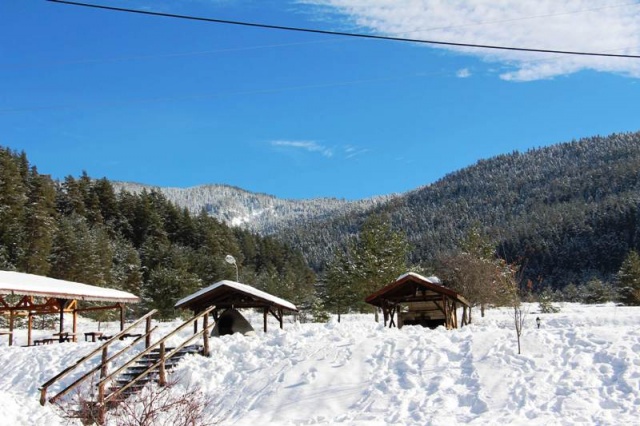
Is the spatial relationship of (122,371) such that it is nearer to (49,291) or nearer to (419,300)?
(49,291)

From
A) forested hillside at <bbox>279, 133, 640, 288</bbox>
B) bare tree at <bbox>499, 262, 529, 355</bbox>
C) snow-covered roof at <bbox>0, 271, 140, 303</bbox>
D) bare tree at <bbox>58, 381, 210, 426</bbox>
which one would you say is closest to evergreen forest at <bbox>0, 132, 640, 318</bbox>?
forested hillside at <bbox>279, 133, 640, 288</bbox>

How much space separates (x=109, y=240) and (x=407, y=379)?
6263 cm

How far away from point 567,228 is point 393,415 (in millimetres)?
133598

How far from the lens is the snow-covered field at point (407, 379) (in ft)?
39.8

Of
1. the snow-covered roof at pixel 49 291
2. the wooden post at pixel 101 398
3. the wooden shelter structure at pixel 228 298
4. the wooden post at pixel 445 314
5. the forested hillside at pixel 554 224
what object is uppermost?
the forested hillside at pixel 554 224

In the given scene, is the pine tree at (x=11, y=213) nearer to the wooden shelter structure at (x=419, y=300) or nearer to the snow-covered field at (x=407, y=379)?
the wooden shelter structure at (x=419, y=300)

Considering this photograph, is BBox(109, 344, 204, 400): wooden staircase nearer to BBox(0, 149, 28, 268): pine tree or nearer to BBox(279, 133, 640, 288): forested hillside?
BBox(0, 149, 28, 268): pine tree

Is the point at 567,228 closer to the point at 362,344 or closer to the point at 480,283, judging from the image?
the point at 480,283

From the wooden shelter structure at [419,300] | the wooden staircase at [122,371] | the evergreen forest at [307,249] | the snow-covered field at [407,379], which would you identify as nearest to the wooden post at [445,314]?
the wooden shelter structure at [419,300]

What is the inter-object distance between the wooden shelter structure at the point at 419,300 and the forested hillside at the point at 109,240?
26.5 metres

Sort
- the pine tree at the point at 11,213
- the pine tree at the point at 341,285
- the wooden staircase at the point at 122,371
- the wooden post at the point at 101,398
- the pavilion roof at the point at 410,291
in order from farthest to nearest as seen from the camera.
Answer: the pine tree at the point at 11,213
the pine tree at the point at 341,285
the pavilion roof at the point at 410,291
the wooden staircase at the point at 122,371
the wooden post at the point at 101,398

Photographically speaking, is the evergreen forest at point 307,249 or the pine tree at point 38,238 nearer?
the evergreen forest at point 307,249

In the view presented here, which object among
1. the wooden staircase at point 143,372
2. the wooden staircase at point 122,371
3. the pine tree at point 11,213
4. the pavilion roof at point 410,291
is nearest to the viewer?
the wooden staircase at point 122,371

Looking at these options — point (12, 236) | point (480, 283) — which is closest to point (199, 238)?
point (12, 236)
